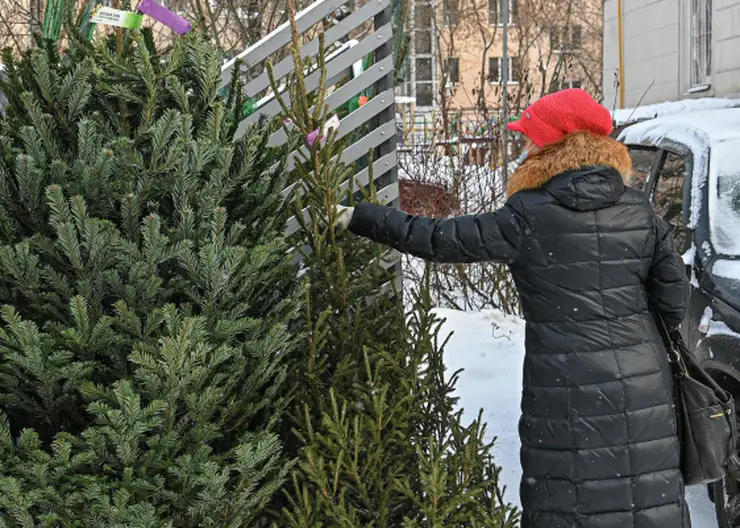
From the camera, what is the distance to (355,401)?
8.76 ft

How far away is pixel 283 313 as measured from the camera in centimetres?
237

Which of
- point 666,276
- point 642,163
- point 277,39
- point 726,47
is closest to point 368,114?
point 277,39

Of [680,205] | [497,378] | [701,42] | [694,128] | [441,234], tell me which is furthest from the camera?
[701,42]

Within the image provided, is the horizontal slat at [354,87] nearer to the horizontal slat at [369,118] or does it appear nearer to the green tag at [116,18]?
the horizontal slat at [369,118]

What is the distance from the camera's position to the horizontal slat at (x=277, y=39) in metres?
3.11

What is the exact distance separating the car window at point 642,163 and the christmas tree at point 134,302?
3301 mm

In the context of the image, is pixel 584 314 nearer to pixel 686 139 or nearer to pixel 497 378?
pixel 686 139

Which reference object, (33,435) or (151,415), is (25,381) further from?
(151,415)

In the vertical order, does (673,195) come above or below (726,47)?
below

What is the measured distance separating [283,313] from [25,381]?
2.25 feet

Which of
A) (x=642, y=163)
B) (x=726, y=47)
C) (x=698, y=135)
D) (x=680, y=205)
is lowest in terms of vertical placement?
(x=680, y=205)

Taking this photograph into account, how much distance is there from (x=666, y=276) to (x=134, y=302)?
1.70m

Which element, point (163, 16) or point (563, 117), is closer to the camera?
point (563, 117)

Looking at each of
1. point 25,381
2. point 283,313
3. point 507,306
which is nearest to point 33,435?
point 25,381
